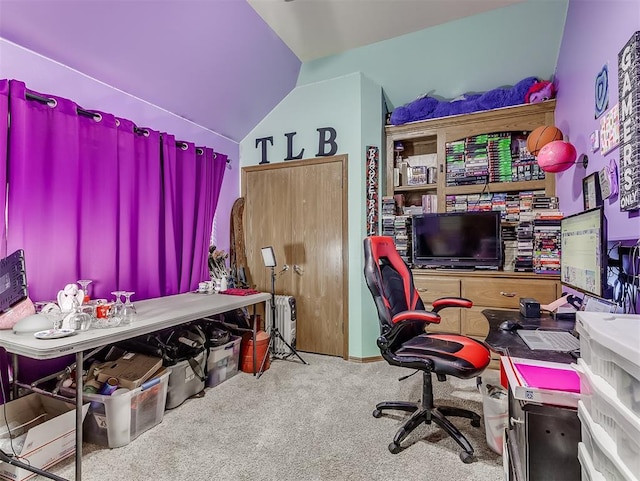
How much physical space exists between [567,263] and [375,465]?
1.44 metres

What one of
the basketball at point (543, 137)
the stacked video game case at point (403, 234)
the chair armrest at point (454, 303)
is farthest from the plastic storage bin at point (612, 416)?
the stacked video game case at point (403, 234)

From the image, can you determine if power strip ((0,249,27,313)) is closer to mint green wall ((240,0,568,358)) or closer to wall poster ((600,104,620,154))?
mint green wall ((240,0,568,358))

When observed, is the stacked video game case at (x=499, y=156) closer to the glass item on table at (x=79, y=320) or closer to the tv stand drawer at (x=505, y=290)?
the tv stand drawer at (x=505, y=290)

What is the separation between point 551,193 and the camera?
111 inches

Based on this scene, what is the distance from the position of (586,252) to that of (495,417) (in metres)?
0.98

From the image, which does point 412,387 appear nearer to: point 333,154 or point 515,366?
point 515,366

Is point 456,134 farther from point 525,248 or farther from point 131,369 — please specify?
point 131,369

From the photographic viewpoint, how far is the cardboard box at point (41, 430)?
61.4 inches

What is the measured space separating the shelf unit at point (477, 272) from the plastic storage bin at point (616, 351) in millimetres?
2002

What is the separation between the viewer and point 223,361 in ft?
8.87

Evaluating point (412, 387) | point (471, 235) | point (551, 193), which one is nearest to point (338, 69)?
point (471, 235)

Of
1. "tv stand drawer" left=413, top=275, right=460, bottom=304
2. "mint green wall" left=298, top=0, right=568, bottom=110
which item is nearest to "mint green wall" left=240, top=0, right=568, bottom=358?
"mint green wall" left=298, top=0, right=568, bottom=110

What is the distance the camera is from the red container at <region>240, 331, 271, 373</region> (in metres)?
2.92

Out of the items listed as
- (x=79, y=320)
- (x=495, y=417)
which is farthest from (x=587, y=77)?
(x=79, y=320)
